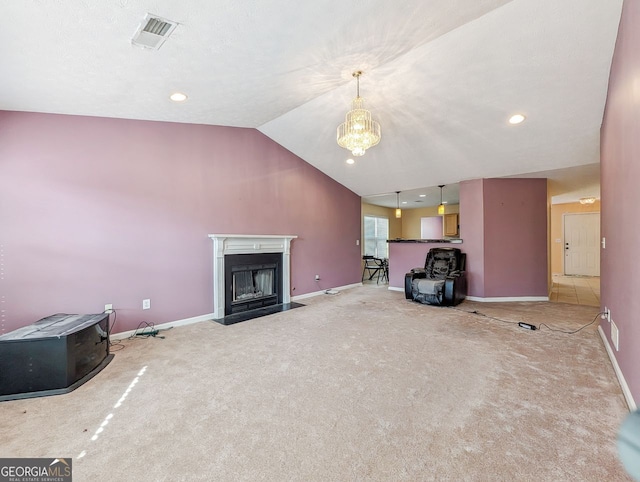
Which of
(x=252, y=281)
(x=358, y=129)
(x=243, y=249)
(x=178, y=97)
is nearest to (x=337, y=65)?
(x=358, y=129)

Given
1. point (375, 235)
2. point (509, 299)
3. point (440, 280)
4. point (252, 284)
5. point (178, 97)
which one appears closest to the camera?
point (178, 97)

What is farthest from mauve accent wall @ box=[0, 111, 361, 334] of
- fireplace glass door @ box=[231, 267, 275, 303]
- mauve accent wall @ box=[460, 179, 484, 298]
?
mauve accent wall @ box=[460, 179, 484, 298]

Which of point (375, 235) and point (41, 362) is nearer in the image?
point (41, 362)

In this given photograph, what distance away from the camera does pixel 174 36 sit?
Answer: 85.0 inches

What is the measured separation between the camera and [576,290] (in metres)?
6.24

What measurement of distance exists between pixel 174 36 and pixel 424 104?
8.82 feet

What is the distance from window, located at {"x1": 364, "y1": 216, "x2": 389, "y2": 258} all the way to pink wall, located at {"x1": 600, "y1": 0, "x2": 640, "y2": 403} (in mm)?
6458

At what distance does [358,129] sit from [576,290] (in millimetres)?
6490

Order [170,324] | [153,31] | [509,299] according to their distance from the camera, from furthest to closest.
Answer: [509,299] → [170,324] → [153,31]

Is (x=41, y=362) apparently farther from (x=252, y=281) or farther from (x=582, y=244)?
(x=582, y=244)

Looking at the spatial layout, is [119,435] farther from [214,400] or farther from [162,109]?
[162,109]

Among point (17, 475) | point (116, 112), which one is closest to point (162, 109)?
point (116, 112)

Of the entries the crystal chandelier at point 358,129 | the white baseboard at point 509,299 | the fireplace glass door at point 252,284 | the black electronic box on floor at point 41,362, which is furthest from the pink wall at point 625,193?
the fireplace glass door at point 252,284

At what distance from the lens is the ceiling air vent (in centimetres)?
199
